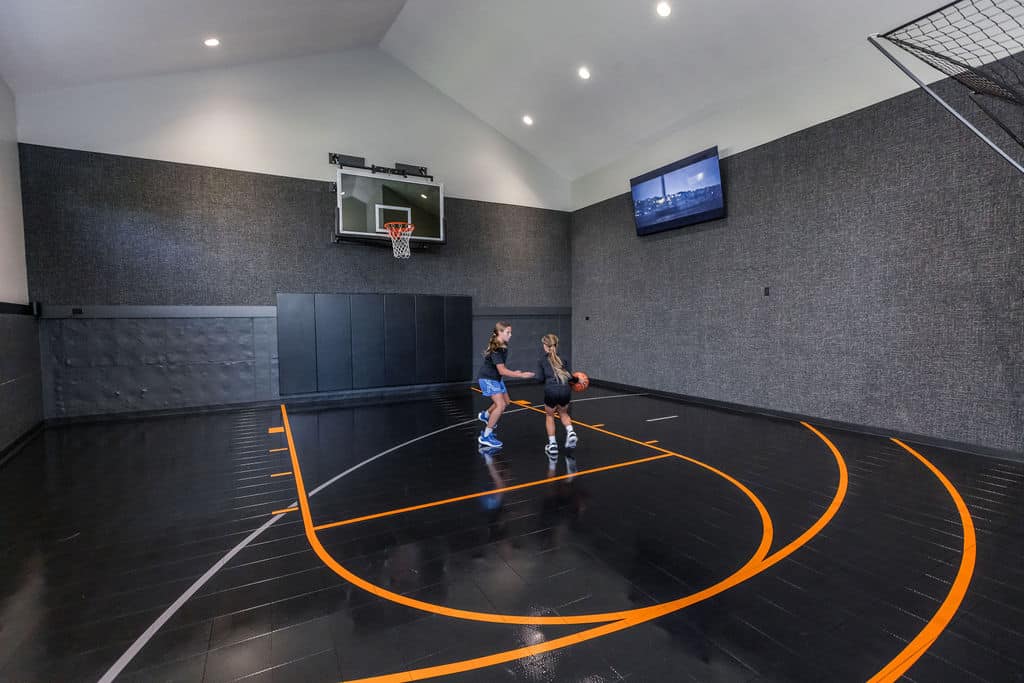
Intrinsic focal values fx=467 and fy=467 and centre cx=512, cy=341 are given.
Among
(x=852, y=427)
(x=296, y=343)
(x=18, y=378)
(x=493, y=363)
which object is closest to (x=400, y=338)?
(x=296, y=343)

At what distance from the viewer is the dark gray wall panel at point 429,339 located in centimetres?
862

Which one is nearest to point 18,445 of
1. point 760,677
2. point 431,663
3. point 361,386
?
point 361,386

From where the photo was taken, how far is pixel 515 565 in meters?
2.59

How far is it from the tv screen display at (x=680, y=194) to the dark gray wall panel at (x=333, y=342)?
533 centimetres

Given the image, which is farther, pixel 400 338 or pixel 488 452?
pixel 400 338

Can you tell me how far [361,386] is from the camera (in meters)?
8.15

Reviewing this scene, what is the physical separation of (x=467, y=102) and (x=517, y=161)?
4.91ft

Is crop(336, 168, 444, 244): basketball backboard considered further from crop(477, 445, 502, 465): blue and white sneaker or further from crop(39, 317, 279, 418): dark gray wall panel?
crop(477, 445, 502, 465): blue and white sneaker

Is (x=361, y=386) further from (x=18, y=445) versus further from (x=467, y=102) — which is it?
(x=467, y=102)

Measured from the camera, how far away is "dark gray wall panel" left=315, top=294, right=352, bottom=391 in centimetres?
783

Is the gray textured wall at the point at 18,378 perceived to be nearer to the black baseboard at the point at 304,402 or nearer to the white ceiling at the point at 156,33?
the black baseboard at the point at 304,402

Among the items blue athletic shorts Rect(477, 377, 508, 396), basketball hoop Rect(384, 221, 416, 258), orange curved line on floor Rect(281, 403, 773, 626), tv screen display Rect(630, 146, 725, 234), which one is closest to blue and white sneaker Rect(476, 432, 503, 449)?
blue athletic shorts Rect(477, 377, 508, 396)

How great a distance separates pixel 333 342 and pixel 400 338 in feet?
3.76

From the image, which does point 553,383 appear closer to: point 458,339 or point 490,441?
point 490,441
